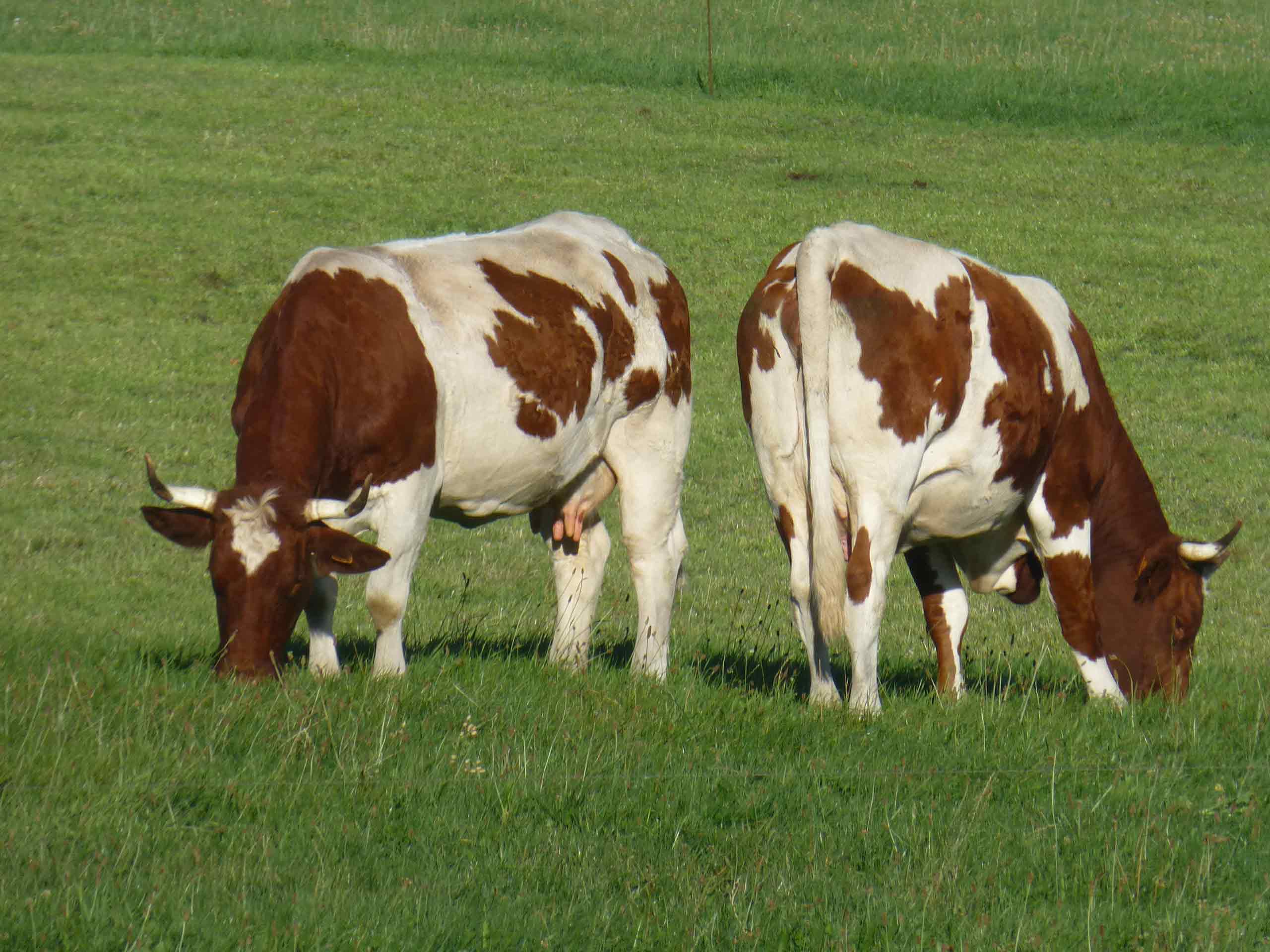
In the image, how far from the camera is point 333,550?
22.2 ft

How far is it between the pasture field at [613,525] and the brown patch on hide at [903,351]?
1433 millimetres

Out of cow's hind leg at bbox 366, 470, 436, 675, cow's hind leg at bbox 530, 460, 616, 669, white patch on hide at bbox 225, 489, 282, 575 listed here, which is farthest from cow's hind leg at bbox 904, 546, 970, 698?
white patch on hide at bbox 225, 489, 282, 575

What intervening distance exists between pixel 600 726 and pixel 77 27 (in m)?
32.2

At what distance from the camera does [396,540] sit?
7.51m

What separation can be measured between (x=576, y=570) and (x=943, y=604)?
7.35ft

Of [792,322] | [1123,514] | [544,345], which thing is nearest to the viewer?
[792,322]

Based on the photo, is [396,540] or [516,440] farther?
[516,440]

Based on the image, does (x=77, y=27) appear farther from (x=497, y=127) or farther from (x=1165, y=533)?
(x=1165, y=533)

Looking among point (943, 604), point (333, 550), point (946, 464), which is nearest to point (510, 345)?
point (333, 550)

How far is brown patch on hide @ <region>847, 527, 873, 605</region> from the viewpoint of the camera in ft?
24.2

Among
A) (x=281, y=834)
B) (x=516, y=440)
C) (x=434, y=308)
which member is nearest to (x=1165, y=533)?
(x=516, y=440)

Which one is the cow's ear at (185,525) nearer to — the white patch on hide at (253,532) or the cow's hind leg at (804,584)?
the white patch on hide at (253,532)

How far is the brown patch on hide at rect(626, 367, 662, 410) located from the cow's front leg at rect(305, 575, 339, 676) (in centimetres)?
241

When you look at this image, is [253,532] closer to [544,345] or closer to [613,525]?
[544,345]
